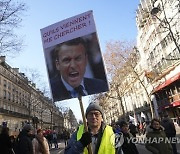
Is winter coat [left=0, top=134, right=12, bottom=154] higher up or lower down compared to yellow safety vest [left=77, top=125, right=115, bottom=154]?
higher up

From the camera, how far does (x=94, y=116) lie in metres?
3.32

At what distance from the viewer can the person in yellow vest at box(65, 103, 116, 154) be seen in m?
2.91

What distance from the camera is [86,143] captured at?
9.50ft

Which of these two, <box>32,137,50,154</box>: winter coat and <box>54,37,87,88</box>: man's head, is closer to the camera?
<box>54,37,87,88</box>: man's head

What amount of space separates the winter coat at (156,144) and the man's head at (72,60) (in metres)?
2.98

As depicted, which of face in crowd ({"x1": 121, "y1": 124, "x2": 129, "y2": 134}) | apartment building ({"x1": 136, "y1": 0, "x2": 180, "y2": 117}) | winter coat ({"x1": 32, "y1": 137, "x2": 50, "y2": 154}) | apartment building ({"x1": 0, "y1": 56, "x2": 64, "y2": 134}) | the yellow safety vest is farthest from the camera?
apartment building ({"x1": 0, "y1": 56, "x2": 64, "y2": 134})

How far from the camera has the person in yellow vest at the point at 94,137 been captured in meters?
2.91

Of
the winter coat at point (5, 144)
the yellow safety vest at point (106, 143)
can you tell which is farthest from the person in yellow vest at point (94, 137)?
the winter coat at point (5, 144)

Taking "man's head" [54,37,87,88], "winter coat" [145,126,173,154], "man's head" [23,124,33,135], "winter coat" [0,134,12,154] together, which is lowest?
"winter coat" [145,126,173,154]

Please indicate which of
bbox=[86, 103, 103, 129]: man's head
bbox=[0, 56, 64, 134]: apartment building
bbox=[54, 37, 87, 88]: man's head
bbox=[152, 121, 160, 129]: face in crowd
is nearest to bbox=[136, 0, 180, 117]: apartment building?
bbox=[0, 56, 64, 134]: apartment building

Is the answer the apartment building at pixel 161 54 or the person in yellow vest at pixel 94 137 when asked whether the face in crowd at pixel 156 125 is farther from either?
the apartment building at pixel 161 54

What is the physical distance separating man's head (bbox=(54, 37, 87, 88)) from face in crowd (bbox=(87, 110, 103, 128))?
5.01 ft

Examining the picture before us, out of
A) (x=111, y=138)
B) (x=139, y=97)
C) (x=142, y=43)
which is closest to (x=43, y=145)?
(x=111, y=138)

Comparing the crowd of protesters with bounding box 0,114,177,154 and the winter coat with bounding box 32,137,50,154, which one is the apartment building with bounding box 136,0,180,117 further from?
the winter coat with bounding box 32,137,50,154
